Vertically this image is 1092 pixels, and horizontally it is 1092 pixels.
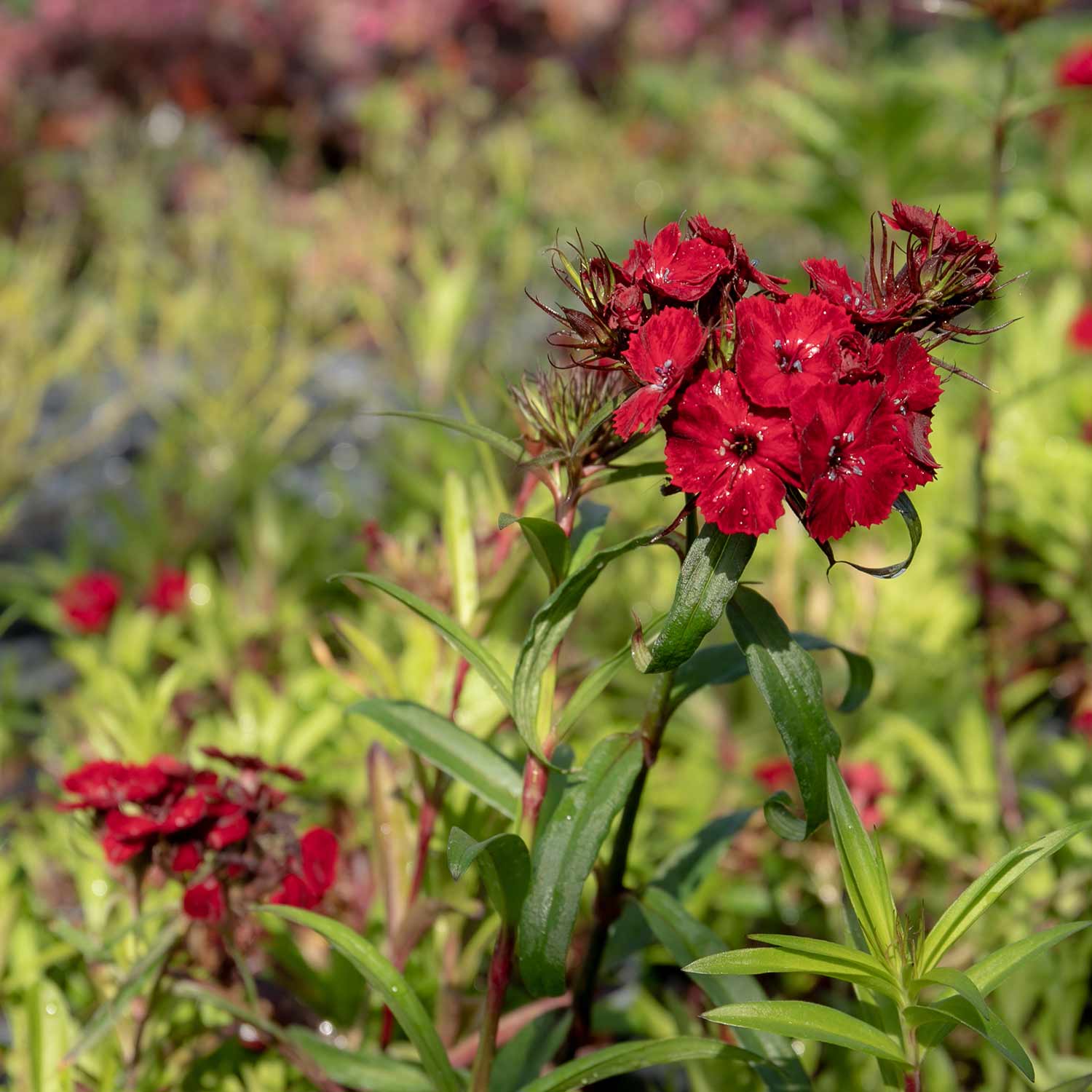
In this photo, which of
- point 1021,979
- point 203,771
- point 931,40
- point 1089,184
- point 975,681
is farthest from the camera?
point 931,40

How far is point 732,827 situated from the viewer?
1372 mm

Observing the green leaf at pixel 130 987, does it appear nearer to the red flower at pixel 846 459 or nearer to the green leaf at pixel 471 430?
the green leaf at pixel 471 430

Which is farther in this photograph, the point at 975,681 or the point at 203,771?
the point at 975,681

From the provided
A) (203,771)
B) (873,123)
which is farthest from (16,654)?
(873,123)

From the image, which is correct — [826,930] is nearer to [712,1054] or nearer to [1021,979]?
[1021,979]

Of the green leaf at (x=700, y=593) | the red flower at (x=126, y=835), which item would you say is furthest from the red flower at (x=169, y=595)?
the green leaf at (x=700, y=593)

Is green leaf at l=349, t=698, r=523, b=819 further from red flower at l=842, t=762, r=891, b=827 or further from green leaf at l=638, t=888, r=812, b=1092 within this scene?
red flower at l=842, t=762, r=891, b=827

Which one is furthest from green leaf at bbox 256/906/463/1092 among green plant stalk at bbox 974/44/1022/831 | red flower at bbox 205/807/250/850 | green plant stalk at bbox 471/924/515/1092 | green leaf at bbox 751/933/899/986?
green plant stalk at bbox 974/44/1022/831

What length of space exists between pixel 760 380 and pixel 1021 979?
1070mm

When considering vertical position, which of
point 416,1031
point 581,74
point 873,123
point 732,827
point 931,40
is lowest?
point 416,1031

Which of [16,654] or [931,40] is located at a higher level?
[931,40]

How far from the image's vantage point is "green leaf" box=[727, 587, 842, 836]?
3.34 ft

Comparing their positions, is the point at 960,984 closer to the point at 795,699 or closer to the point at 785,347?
the point at 795,699

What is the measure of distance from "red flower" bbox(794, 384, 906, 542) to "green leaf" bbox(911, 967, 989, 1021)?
0.36 m
